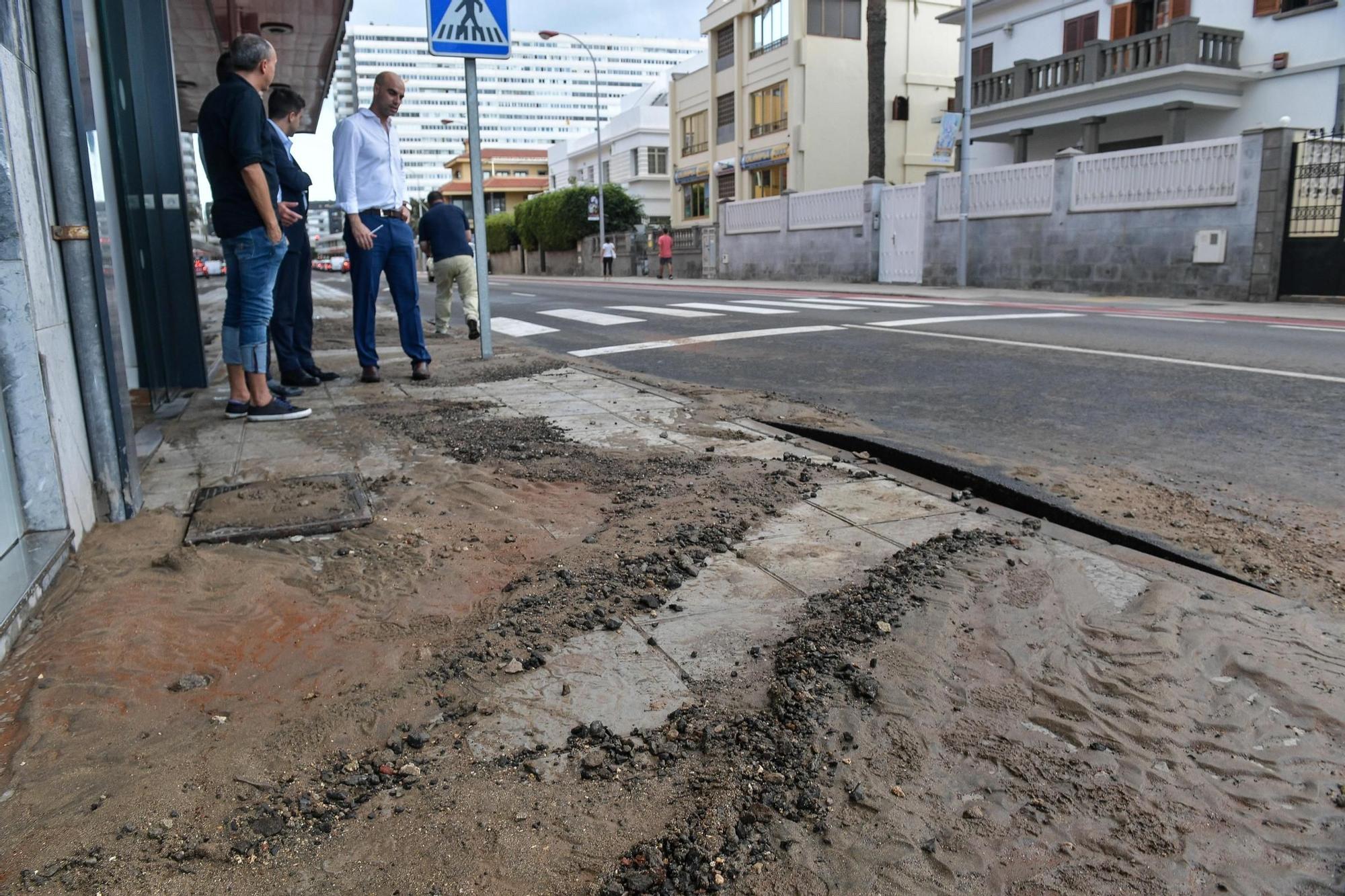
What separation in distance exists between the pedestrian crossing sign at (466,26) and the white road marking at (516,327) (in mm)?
3909

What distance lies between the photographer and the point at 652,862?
163 centimetres

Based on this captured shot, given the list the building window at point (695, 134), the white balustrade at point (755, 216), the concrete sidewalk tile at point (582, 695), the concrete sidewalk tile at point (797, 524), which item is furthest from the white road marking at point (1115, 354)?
the building window at point (695, 134)

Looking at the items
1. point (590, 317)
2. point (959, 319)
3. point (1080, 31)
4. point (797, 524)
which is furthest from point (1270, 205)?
point (797, 524)

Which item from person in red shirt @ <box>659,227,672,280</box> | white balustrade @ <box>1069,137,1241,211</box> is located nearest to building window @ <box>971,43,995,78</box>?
person in red shirt @ <box>659,227,672,280</box>

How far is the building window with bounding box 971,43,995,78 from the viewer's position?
95.2 ft

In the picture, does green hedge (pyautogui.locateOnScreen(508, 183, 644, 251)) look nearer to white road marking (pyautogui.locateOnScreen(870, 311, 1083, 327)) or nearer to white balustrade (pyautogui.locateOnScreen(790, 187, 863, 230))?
white balustrade (pyautogui.locateOnScreen(790, 187, 863, 230))

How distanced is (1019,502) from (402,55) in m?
217

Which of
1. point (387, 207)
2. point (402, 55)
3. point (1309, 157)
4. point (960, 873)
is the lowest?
point (960, 873)

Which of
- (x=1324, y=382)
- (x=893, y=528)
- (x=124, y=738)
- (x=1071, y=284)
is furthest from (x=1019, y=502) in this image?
(x=1071, y=284)

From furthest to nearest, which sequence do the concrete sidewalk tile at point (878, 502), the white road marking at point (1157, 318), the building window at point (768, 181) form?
the building window at point (768, 181) < the white road marking at point (1157, 318) < the concrete sidewalk tile at point (878, 502)

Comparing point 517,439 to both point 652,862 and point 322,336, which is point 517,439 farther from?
point 322,336

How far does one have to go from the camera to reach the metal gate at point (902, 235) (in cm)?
2277

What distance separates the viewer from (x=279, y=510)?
3.56 meters

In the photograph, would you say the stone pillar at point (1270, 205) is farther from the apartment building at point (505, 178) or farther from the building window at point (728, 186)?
the apartment building at point (505, 178)
